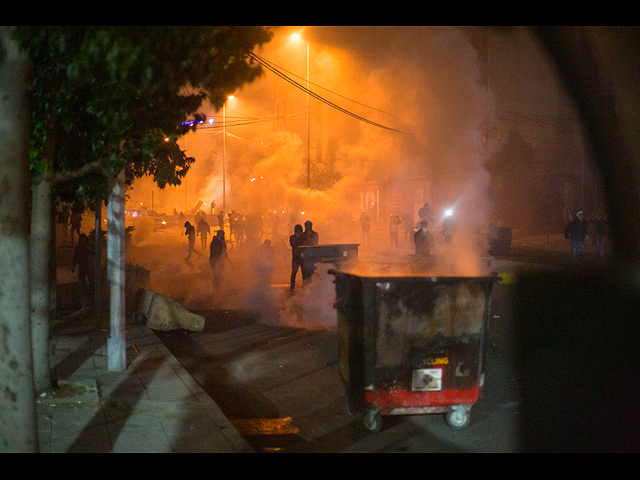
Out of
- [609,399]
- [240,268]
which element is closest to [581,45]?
[240,268]

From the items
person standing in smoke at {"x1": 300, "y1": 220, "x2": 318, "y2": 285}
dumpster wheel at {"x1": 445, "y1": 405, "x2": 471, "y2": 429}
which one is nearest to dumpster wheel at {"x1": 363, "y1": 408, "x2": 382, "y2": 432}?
dumpster wheel at {"x1": 445, "y1": 405, "x2": 471, "y2": 429}

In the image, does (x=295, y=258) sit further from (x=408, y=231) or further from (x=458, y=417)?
(x=408, y=231)

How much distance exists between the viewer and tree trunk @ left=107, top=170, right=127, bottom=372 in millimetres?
5941

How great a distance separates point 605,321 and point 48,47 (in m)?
8.22

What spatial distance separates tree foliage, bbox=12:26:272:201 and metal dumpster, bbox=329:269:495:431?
2016 millimetres

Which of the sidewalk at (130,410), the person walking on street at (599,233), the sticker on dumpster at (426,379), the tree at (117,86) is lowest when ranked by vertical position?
the sidewalk at (130,410)

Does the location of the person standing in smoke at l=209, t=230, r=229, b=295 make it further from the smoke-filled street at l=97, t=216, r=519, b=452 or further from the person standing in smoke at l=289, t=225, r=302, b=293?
the person standing in smoke at l=289, t=225, r=302, b=293

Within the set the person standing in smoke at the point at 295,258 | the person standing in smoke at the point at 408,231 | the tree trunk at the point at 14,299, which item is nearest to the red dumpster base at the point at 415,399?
the tree trunk at the point at 14,299

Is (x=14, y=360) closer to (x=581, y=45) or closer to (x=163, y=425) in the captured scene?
(x=163, y=425)

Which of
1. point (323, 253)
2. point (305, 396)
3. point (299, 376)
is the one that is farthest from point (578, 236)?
point (305, 396)

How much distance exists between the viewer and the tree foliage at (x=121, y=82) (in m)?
3.30

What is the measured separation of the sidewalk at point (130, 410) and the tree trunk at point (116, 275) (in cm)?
18

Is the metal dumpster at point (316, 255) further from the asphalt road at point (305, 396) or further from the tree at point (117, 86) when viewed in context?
the tree at point (117, 86)

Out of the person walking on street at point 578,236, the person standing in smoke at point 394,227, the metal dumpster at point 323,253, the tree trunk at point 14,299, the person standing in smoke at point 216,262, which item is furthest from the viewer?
the person standing in smoke at point 394,227
